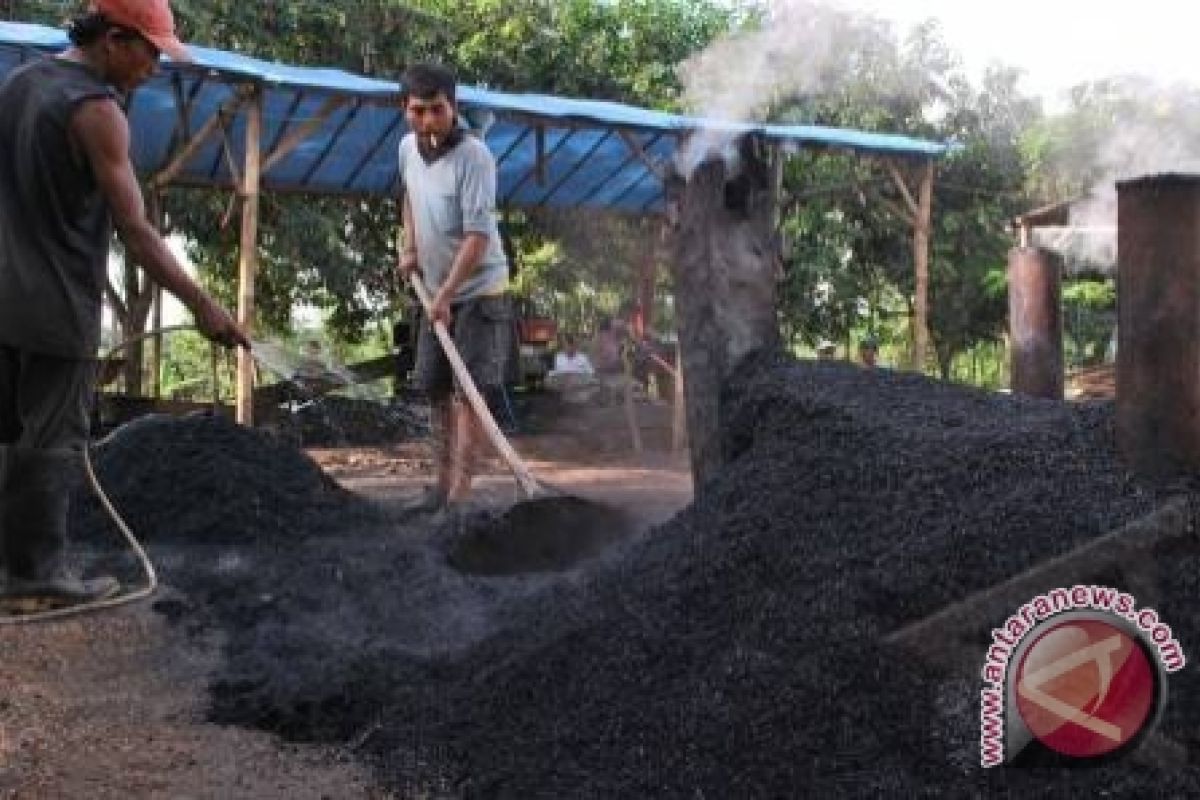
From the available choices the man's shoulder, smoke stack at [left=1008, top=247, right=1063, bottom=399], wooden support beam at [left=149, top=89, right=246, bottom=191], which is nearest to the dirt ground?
the man's shoulder

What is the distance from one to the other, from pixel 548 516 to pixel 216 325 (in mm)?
1651

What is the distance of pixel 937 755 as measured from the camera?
1911mm

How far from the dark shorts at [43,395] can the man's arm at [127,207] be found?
35 centimetres

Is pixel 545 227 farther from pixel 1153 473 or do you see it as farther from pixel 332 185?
pixel 1153 473

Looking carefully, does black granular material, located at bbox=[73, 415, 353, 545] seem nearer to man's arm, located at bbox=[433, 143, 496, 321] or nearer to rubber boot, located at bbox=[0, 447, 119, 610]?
man's arm, located at bbox=[433, 143, 496, 321]

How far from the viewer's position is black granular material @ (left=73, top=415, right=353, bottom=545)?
4625 millimetres

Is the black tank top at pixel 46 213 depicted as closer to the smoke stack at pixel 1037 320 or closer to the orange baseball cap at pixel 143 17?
the orange baseball cap at pixel 143 17

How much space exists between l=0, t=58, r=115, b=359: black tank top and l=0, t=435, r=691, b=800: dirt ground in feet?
2.63

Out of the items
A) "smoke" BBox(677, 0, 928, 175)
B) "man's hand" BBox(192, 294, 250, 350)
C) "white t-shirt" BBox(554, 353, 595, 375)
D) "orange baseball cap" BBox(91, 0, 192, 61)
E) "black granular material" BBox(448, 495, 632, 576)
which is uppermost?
"smoke" BBox(677, 0, 928, 175)

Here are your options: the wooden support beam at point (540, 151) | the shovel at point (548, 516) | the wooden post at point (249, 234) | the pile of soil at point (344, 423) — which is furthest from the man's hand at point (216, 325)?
the pile of soil at point (344, 423)

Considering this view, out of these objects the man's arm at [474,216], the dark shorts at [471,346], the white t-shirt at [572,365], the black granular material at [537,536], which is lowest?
the white t-shirt at [572,365]

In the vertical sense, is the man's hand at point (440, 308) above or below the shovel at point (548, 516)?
above

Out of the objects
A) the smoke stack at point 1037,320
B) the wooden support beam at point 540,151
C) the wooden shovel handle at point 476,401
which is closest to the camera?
the smoke stack at point 1037,320

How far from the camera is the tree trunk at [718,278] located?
10.4ft
